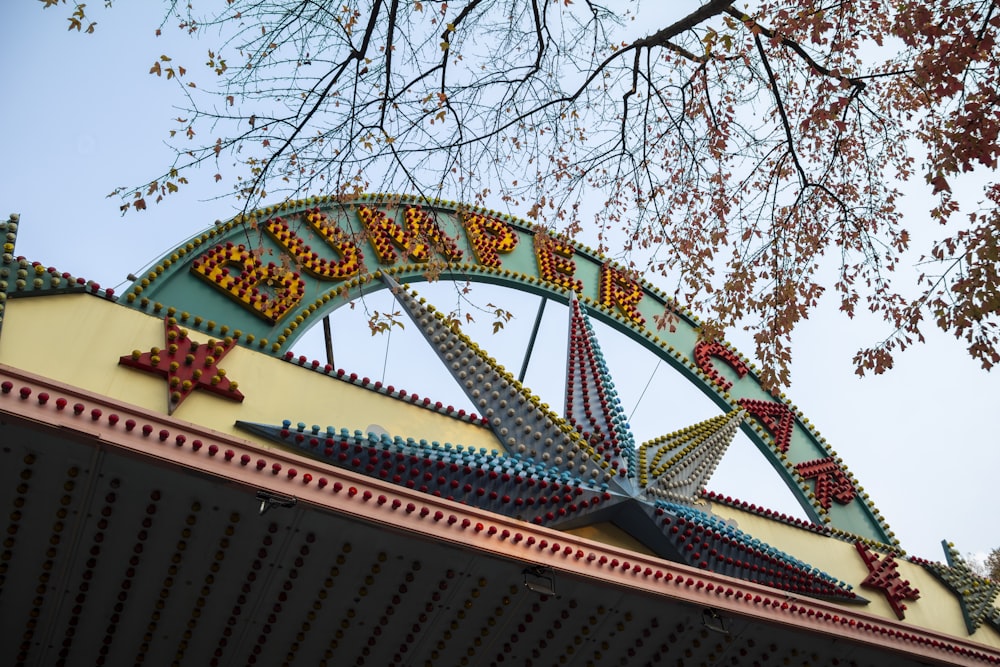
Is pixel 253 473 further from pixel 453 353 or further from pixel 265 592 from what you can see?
pixel 453 353

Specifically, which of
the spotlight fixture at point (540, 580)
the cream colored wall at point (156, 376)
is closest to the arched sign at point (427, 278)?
the cream colored wall at point (156, 376)

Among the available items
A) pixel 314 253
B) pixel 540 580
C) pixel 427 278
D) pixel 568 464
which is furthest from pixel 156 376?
pixel 427 278

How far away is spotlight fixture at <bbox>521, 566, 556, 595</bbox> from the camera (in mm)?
5352

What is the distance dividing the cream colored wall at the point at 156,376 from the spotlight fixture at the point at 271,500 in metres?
1.35

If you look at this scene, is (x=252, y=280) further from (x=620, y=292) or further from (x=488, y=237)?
(x=620, y=292)

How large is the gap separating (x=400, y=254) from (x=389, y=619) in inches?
200

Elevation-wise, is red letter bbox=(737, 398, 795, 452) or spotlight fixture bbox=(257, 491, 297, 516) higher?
red letter bbox=(737, 398, 795, 452)

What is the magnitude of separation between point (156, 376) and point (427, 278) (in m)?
4.32

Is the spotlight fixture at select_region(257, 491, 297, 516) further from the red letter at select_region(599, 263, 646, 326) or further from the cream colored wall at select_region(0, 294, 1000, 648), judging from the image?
the red letter at select_region(599, 263, 646, 326)

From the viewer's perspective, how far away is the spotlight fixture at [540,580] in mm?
5352

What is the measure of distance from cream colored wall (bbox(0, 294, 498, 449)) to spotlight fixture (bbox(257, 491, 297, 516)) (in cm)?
135

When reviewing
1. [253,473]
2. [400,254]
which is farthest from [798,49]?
[253,473]

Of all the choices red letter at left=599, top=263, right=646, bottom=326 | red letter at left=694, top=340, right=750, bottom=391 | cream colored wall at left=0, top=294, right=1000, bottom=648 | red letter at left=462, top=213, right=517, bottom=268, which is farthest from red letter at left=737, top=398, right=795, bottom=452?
cream colored wall at left=0, top=294, right=1000, bottom=648

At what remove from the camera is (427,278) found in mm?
9742
